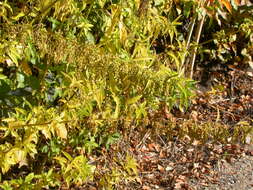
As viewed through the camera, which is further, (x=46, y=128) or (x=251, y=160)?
(x=251, y=160)

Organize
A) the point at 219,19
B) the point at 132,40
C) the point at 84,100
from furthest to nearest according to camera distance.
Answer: the point at 219,19
the point at 132,40
the point at 84,100

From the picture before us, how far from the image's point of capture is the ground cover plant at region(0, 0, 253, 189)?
112 inches

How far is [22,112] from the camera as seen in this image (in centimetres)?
296

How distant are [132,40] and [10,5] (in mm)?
896

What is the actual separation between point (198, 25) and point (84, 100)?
207 cm

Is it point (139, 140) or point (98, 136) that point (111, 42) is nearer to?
point (98, 136)

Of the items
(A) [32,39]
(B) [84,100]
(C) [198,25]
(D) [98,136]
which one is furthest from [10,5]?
(C) [198,25]

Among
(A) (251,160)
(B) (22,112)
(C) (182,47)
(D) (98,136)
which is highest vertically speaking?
(C) (182,47)

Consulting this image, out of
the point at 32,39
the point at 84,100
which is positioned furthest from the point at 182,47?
the point at 32,39

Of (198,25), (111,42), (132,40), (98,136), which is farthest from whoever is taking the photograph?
(198,25)

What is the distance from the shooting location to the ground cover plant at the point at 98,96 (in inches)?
112

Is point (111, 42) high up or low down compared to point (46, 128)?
up

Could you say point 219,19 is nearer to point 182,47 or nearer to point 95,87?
point 182,47

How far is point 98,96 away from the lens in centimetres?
307
